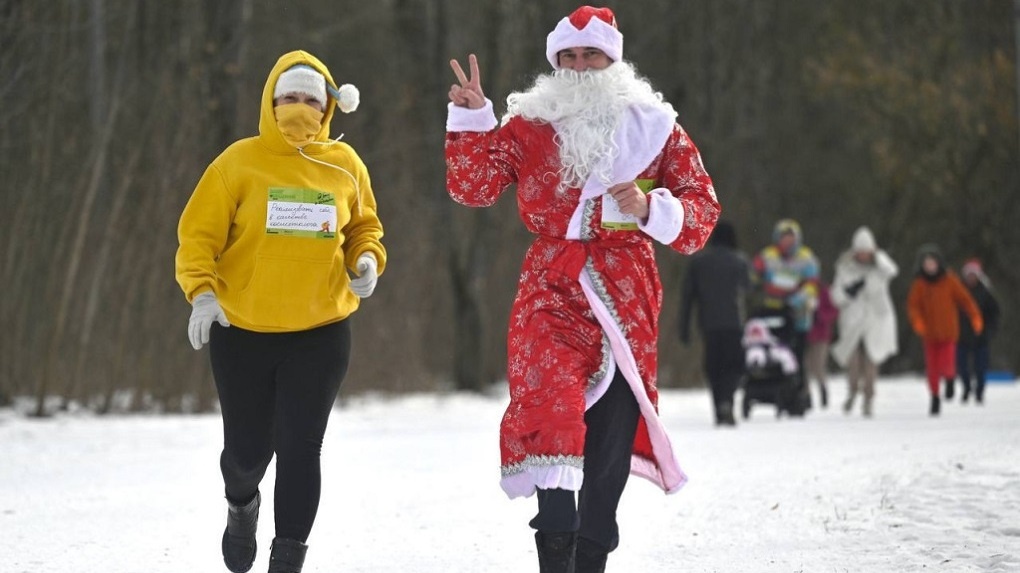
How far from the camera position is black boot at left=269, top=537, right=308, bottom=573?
536cm

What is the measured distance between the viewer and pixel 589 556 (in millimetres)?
5230

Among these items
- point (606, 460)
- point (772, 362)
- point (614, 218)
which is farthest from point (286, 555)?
point (772, 362)

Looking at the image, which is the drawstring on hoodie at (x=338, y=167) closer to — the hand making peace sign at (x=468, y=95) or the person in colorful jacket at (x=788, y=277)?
the hand making peace sign at (x=468, y=95)

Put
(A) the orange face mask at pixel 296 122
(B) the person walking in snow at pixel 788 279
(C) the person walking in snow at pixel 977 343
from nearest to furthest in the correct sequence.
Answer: (A) the orange face mask at pixel 296 122 → (B) the person walking in snow at pixel 788 279 → (C) the person walking in snow at pixel 977 343

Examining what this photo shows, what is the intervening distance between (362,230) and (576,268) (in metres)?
0.88

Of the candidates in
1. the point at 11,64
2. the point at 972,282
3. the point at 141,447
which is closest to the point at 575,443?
the point at 141,447

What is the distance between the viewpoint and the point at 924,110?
32.3 meters

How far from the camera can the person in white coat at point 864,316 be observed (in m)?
16.2

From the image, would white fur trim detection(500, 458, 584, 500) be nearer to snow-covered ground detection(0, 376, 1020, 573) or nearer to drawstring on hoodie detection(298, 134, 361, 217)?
drawstring on hoodie detection(298, 134, 361, 217)

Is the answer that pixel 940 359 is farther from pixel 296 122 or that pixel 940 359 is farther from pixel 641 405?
pixel 296 122

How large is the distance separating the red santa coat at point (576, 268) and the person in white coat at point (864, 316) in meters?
11.0

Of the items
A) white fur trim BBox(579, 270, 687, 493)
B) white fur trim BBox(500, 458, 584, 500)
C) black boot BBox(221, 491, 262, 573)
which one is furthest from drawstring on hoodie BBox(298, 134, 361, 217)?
white fur trim BBox(500, 458, 584, 500)

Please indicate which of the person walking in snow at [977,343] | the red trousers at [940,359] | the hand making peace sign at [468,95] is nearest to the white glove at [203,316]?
the hand making peace sign at [468,95]

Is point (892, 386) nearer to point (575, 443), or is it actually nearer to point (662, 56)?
point (662, 56)
